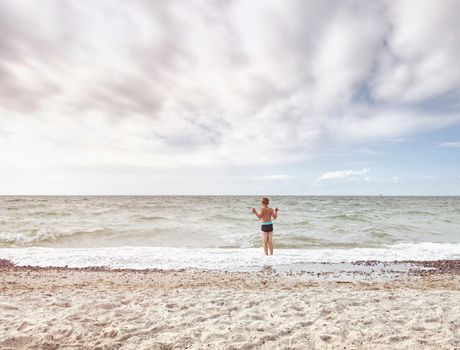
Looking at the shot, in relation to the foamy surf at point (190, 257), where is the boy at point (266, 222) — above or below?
above

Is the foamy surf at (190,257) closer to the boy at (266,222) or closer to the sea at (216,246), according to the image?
the sea at (216,246)

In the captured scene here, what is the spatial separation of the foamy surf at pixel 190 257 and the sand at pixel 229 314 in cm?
254

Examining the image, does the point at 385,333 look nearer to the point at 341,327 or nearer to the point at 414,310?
the point at 341,327

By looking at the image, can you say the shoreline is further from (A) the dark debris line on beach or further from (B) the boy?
(B) the boy

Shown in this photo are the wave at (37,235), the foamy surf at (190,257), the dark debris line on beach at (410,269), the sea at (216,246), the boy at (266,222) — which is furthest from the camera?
the wave at (37,235)

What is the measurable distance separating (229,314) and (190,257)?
6719 mm

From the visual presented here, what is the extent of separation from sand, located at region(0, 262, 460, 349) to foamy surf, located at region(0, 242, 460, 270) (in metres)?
2.54

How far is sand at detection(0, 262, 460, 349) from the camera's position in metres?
4.80

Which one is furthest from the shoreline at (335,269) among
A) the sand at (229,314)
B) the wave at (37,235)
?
the wave at (37,235)

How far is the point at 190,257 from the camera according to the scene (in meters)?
12.4

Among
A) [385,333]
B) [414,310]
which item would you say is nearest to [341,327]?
[385,333]

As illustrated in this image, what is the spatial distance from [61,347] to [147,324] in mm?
1250

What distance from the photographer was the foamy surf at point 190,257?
11.3m

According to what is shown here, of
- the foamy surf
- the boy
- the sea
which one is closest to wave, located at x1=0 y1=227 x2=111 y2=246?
the sea
